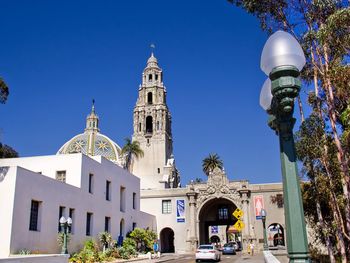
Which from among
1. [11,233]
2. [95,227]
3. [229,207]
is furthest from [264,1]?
[229,207]

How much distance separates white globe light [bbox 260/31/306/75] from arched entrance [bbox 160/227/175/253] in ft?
159

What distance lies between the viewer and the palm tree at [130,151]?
64562 mm

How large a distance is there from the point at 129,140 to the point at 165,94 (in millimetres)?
13047

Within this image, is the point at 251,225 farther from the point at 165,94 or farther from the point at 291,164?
the point at 291,164

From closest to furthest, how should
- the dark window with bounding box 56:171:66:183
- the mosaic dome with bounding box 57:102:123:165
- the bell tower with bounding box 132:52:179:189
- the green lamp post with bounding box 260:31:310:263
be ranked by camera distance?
the green lamp post with bounding box 260:31:310:263, the dark window with bounding box 56:171:66:183, the bell tower with bounding box 132:52:179:189, the mosaic dome with bounding box 57:102:123:165

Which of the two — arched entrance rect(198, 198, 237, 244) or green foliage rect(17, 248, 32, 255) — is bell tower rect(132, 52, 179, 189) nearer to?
arched entrance rect(198, 198, 237, 244)

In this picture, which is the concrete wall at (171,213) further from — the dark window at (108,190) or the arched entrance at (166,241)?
the dark window at (108,190)

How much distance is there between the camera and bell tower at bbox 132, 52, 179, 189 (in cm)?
6644

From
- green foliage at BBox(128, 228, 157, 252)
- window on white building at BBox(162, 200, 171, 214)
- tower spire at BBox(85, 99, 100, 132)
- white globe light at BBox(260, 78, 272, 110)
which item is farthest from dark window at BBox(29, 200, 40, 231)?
tower spire at BBox(85, 99, 100, 132)

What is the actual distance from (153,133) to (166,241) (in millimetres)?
21185

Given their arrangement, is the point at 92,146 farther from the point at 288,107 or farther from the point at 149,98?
the point at 288,107

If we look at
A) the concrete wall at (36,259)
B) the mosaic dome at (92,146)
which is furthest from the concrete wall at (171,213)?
the concrete wall at (36,259)

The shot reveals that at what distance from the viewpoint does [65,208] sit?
85.4ft

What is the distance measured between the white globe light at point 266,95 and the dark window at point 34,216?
20181mm
